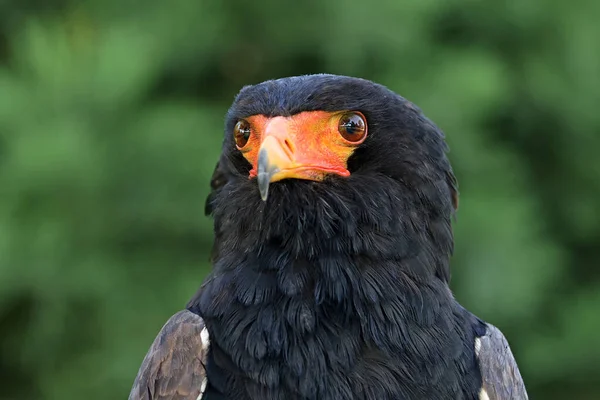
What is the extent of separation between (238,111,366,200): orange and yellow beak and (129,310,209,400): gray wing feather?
1.83 ft

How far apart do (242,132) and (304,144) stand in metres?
0.26

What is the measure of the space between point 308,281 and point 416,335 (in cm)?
39

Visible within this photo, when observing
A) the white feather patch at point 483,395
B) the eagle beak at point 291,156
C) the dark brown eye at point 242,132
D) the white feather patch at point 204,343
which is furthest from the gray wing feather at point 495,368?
the dark brown eye at point 242,132

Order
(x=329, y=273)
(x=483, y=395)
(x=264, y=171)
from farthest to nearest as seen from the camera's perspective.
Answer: (x=483, y=395) < (x=329, y=273) < (x=264, y=171)

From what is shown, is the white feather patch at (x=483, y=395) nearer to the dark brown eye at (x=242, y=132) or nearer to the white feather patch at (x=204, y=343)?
the white feather patch at (x=204, y=343)

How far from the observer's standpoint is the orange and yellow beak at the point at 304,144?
8.57ft

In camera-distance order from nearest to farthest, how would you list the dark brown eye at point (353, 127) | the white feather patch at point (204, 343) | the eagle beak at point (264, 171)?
the eagle beak at point (264, 171), the white feather patch at point (204, 343), the dark brown eye at point (353, 127)

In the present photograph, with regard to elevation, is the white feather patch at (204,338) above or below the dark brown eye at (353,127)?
below

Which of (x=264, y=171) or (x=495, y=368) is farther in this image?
(x=495, y=368)

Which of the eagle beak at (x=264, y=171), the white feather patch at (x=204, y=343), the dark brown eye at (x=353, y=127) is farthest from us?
the dark brown eye at (x=353, y=127)

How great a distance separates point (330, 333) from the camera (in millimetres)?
2555

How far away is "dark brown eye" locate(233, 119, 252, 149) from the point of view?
2.80m

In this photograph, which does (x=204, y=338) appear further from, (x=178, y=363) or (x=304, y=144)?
(x=304, y=144)

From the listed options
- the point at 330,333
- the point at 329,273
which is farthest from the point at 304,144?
the point at 330,333
